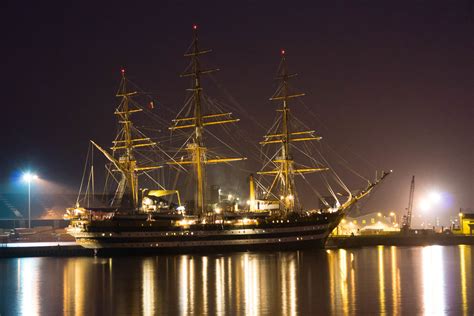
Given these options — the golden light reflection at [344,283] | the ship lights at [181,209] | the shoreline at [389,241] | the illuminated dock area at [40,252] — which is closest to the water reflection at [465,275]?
the golden light reflection at [344,283]

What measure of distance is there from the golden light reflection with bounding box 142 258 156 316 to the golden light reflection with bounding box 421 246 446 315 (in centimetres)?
1348

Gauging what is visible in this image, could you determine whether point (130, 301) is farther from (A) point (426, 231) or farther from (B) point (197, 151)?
(A) point (426, 231)

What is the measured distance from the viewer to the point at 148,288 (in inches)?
1934

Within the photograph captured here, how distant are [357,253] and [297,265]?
17664 mm

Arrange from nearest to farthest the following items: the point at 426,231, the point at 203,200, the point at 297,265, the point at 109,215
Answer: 1. the point at 297,265
2. the point at 109,215
3. the point at 203,200
4. the point at 426,231

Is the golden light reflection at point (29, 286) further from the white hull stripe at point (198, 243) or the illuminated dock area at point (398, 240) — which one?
the illuminated dock area at point (398, 240)

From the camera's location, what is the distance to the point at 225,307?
4022 centimetres

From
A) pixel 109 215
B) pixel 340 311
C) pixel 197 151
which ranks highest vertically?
pixel 197 151

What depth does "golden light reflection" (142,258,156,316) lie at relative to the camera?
40.2 m

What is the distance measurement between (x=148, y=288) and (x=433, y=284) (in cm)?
1751

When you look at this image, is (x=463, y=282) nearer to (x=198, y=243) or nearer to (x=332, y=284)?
(x=332, y=284)

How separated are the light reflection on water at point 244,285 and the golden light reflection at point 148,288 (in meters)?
0.07

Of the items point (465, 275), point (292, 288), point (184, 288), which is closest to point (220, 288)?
point (184, 288)

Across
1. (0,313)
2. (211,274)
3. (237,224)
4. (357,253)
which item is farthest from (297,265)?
(0,313)
